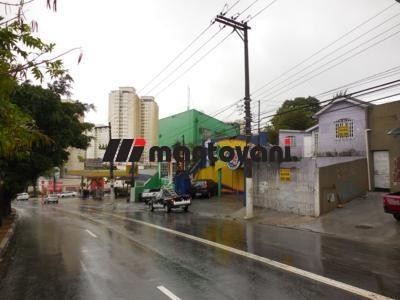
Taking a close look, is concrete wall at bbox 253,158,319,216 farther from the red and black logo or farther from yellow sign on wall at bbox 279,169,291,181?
the red and black logo

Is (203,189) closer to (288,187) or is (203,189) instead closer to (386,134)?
(288,187)

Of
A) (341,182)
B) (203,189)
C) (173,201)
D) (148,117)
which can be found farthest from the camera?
(148,117)

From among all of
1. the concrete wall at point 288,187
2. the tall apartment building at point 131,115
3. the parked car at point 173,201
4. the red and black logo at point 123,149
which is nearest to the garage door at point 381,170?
the concrete wall at point 288,187

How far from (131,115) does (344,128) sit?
1051 inches

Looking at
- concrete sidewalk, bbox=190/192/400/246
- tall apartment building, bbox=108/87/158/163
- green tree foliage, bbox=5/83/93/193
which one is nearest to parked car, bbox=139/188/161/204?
tall apartment building, bbox=108/87/158/163

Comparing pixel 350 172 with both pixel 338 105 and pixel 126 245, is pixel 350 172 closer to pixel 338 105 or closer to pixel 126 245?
pixel 338 105

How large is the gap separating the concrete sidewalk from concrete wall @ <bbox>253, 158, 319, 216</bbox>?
0.56m

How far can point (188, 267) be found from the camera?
1080 cm

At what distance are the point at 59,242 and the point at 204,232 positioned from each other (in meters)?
5.70

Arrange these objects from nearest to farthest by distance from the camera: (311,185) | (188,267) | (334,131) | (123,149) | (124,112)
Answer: (188,267), (311,185), (334,131), (123,149), (124,112)

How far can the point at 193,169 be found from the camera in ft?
156

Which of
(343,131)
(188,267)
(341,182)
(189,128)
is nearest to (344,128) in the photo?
(343,131)

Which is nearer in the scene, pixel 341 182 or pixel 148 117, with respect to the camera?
pixel 341 182

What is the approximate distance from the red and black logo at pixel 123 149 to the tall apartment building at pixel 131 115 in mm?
1610
